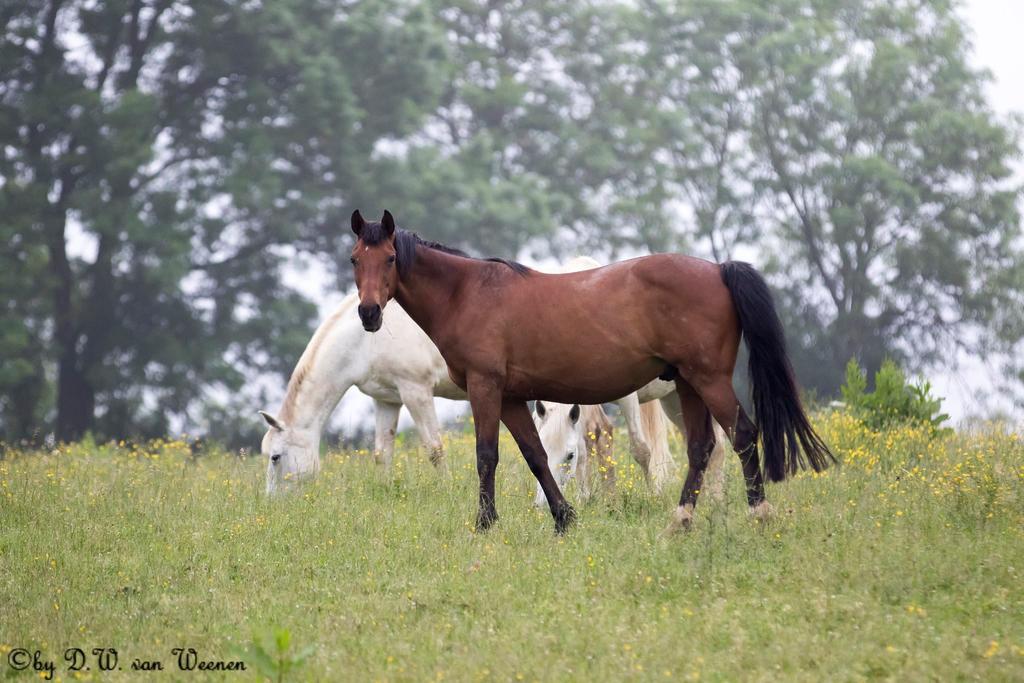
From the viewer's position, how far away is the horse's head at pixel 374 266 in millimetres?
8242

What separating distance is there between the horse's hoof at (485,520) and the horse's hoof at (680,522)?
1207 millimetres

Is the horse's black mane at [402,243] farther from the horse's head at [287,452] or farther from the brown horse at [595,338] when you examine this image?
the horse's head at [287,452]

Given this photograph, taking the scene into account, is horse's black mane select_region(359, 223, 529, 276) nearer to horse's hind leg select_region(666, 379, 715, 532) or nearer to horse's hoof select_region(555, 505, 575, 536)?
horse's hind leg select_region(666, 379, 715, 532)

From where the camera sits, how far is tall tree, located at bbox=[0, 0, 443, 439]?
2445 centimetres

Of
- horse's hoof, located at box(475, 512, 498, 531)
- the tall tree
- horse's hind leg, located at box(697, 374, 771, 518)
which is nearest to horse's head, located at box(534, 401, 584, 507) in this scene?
horse's hoof, located at box(475, 512, 498, 531)

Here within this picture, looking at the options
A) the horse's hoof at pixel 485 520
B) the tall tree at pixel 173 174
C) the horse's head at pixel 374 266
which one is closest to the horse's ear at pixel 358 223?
the horse's head at pixel 374 266

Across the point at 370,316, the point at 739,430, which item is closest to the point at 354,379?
the point at 370,316

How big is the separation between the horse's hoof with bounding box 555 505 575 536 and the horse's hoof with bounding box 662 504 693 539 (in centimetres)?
70

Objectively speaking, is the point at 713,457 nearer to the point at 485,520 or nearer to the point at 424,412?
the point at 485,520

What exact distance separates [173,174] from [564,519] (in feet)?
66.7

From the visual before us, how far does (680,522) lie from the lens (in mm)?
8180

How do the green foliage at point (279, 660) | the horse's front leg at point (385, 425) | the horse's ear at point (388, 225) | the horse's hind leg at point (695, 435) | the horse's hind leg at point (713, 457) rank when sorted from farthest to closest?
the horse's front leg at point (385, 425) → the horse's hind leg at point (713, 457) → the horse's ear at point (388, 225) → the horse's hind leg at point (695, 435) → the green foliage at point (279, 660)

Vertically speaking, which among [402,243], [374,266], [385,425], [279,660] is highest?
[402,243]

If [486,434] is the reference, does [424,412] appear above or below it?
above
